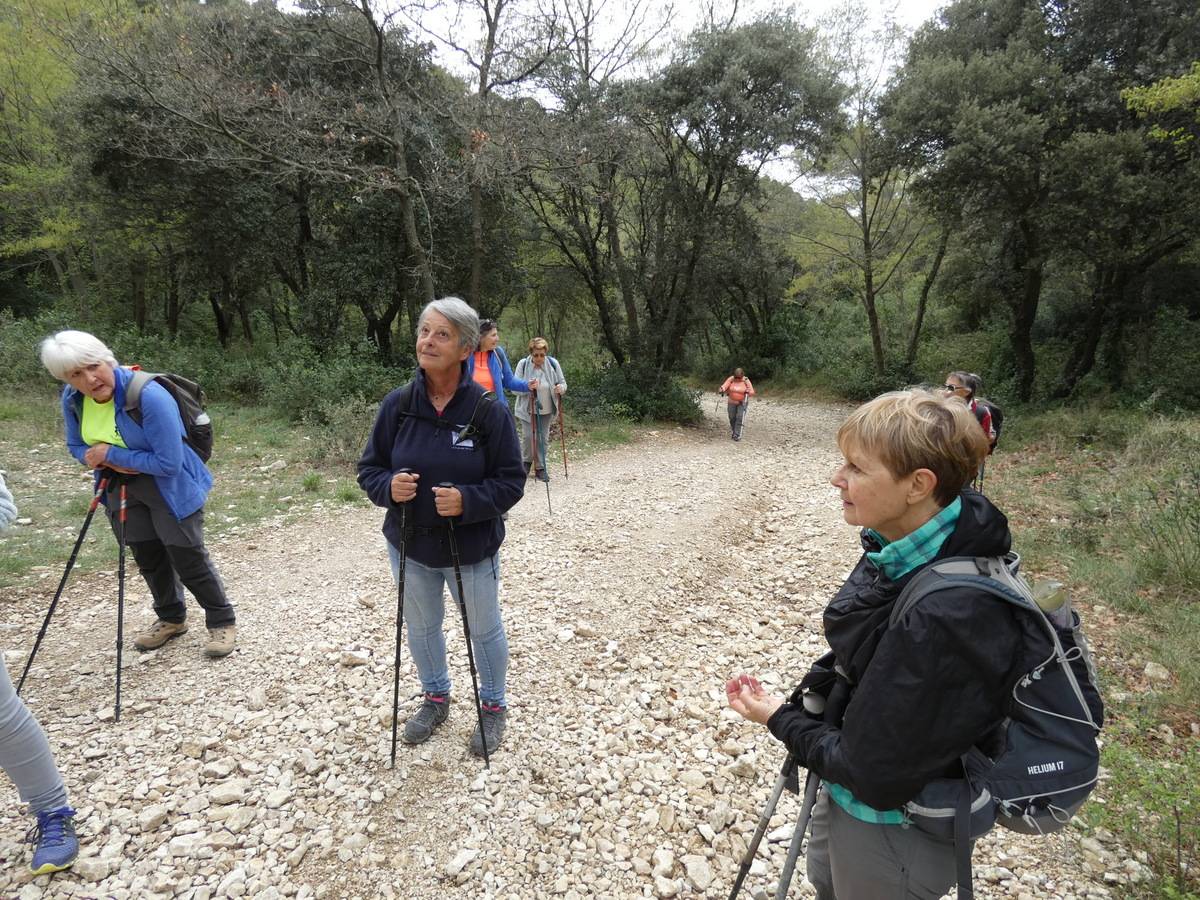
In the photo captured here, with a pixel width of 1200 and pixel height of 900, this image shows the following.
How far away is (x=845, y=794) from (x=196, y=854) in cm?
291

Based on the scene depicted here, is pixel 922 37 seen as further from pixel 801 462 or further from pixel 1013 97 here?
pixel 801 462

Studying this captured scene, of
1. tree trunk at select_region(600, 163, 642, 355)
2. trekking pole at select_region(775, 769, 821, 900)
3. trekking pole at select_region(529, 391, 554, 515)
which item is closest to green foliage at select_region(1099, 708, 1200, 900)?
trekking pole at select_region(775, 769, 821, 900)

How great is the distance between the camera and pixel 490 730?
3.30 m

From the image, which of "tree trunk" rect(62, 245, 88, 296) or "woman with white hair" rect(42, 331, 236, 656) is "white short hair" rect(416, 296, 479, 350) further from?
"tree trunk" rect(62, 245, 88, 296)

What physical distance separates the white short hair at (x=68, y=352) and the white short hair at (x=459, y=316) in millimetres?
1969

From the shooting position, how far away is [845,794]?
5.08 feet

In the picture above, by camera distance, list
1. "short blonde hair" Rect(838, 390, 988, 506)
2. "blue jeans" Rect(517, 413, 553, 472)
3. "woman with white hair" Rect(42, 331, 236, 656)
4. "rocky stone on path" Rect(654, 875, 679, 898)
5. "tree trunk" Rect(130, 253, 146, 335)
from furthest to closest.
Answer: "tree trunk" Rect(130, 253, 146, 335), "blue jeans" Rect(517, 413, 553, 472), "woman with white hair" Rect(42, 331, 236, 656), "rocky stone on path" Rect(654, 875, 679, 898), "short blonde hair" Rect(838, 390, 988, 506)

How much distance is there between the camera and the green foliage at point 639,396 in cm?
1504

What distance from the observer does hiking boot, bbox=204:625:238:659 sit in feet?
13.4

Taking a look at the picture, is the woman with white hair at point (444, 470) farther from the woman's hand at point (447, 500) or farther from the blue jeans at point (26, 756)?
the blue jeans at point (26, 756)

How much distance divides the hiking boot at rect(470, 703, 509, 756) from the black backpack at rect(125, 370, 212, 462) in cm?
245

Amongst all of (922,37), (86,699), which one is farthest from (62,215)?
(922,37)

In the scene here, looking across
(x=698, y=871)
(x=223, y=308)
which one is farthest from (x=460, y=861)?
(x=223, y=308)

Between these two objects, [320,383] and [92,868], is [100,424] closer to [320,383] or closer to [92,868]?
[92,868]
